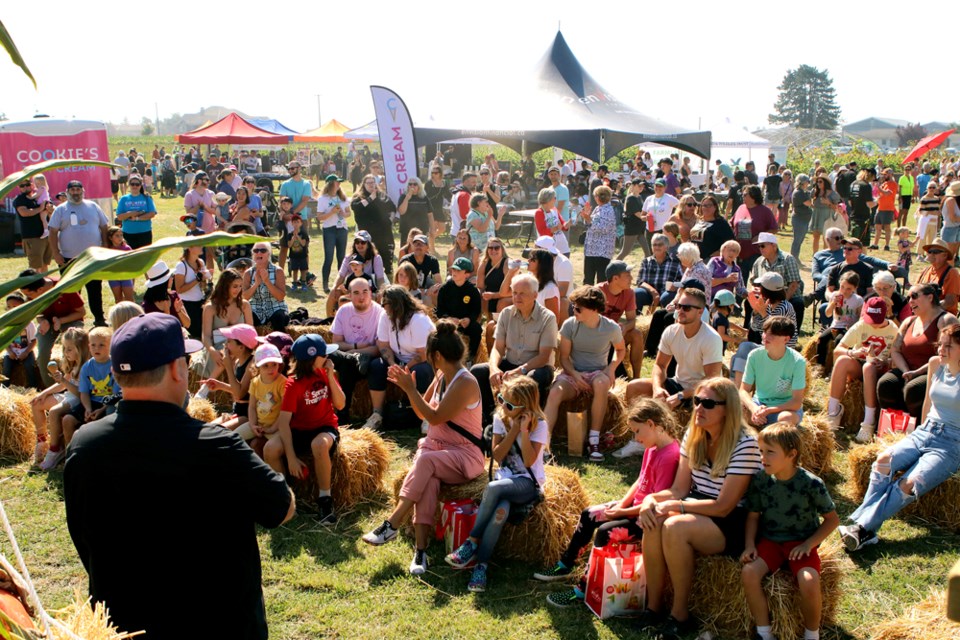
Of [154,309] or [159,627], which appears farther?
[154,309]

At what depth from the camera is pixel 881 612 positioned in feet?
14.6

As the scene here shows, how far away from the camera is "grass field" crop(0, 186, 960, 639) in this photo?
438cm

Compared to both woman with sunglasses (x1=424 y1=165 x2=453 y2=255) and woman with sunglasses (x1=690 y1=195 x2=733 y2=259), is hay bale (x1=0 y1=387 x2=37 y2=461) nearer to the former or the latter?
woman with sunglasses (x1=690 y1=195 x2=733 y2=259)

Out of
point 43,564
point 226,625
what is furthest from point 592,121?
point 226,625

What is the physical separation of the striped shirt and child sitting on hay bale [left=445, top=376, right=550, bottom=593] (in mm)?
880

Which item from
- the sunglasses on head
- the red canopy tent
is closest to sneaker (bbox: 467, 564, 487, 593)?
the sunglasses on head

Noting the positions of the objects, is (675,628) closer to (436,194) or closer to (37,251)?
(37,251)

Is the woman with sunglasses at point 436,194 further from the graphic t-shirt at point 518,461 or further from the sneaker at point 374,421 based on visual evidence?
the graphic t-shirt at point 518,461

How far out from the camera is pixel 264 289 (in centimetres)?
875

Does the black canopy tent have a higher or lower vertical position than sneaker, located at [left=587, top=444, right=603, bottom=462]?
higher

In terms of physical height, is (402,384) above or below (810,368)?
above

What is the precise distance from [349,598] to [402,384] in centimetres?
124

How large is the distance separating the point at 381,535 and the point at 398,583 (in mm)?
450

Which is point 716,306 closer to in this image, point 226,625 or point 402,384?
point 402,384
